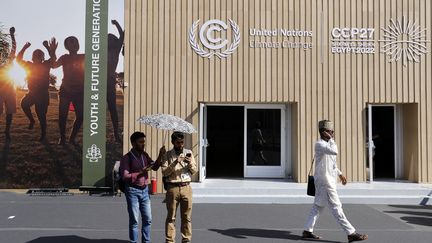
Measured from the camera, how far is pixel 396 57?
38.3ft

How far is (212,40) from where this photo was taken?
11609 millimetres

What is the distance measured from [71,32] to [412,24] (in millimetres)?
8757

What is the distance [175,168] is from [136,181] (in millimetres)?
546

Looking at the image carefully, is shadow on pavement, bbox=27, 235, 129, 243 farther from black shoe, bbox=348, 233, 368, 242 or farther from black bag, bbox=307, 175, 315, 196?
black shoe, bbox=348, 233, 368, 242

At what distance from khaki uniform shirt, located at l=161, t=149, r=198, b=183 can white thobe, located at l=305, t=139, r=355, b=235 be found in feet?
6.53

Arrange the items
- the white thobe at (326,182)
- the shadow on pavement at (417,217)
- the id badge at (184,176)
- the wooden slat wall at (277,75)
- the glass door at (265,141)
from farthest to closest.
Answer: the glass door at (265,141) → the wooden slat wall at (277,75) → the shadow on pavement at (417,217) → the white thobe at (326,182) → the id badge at (184,176)

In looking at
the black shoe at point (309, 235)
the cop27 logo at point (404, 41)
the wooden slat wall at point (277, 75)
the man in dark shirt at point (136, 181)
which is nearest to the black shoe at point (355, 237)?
the black shoe at point (309, 235)

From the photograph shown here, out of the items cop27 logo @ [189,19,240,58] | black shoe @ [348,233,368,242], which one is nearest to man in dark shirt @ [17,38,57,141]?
cop27 logo @ [189,19,240,58]

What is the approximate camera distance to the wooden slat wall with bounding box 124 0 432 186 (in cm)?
1154

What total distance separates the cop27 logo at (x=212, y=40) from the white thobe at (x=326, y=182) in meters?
5.30

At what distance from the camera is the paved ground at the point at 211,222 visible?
7094 mm

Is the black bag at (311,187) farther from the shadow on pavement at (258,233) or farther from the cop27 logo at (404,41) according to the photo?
the cop27 logo at (404,41)

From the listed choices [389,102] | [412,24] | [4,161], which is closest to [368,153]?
→ [389,102]

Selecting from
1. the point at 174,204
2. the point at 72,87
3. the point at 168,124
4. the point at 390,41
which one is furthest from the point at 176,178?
the point at 390,41
